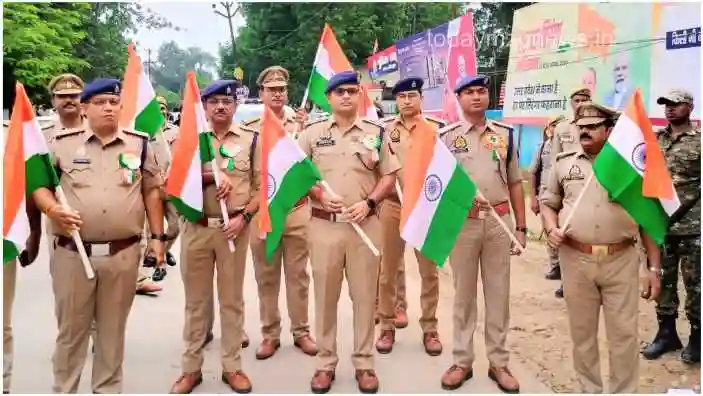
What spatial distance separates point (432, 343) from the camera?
497 centimetres

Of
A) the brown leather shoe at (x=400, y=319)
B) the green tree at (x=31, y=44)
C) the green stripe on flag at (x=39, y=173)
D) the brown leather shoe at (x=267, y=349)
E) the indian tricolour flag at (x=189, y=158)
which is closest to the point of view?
the green stripe on flag at (x=39, y=173)

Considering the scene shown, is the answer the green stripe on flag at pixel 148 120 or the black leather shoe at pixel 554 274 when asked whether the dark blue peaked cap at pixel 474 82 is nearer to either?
the green stripe on flag at pixel 148 120

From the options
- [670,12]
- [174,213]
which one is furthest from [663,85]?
[174,213]

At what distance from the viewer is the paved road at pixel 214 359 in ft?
14.1

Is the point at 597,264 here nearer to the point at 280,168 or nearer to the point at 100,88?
the point at 280,168

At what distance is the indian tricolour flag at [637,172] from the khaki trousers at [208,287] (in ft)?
7.70

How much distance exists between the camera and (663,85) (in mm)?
8414

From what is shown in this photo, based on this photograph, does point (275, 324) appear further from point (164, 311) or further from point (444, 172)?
point (444, 172)

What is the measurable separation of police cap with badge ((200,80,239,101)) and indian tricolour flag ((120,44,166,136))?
1.14 meters

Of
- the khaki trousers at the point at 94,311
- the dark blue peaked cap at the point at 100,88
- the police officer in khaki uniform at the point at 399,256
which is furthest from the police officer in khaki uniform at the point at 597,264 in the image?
the dark blue peaked cap at the point at 100,88

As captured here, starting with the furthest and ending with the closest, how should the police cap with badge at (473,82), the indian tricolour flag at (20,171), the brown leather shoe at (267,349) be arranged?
the brown leather shoe at (267,349) → the police cap with badge at (473,82) → the indian tricolour flag at (20,171)

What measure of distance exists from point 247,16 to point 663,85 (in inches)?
1346

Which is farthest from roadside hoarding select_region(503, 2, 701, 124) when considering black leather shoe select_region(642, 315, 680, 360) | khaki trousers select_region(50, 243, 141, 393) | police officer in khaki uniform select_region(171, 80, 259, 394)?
khaki trousers select_region(50, 243, 141, 393)

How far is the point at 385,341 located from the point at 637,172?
239 centimetres
